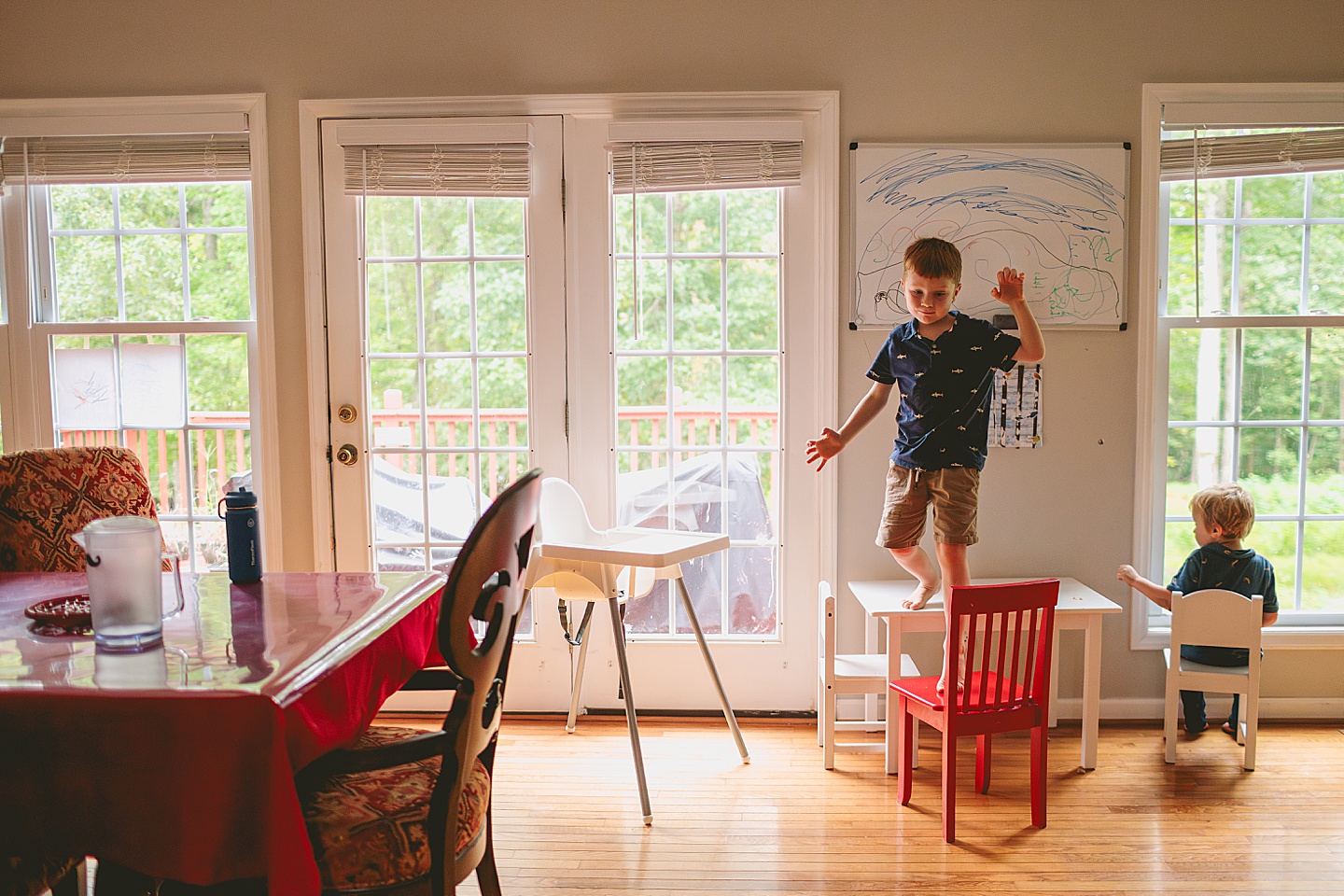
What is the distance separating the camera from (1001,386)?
3.22 m

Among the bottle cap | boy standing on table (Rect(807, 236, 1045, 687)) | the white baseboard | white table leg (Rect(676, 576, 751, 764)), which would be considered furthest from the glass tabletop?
the white baseboard

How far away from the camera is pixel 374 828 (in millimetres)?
1509

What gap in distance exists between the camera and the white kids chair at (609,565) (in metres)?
2.60

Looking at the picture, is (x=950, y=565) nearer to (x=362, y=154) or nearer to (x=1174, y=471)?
(x=1174, y=471)

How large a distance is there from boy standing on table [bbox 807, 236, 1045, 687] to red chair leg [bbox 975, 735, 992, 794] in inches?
16.8

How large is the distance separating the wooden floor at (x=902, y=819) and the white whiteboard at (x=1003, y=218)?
57.4 inches

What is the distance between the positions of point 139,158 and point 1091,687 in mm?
3546

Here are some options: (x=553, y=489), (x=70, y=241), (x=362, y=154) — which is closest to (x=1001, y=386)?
(x=553, y=489)

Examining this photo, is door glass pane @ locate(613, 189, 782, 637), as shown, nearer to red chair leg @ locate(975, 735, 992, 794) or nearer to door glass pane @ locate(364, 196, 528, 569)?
door glass pane @ locate(364, 196, 528, 569)

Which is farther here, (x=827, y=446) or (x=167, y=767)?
(x=827, y=446)

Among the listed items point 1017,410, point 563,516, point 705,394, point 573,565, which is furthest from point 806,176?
point 573,565

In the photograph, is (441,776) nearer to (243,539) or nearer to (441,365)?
(243,539)

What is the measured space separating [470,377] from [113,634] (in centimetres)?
184

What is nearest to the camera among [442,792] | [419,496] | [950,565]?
[442,792]
